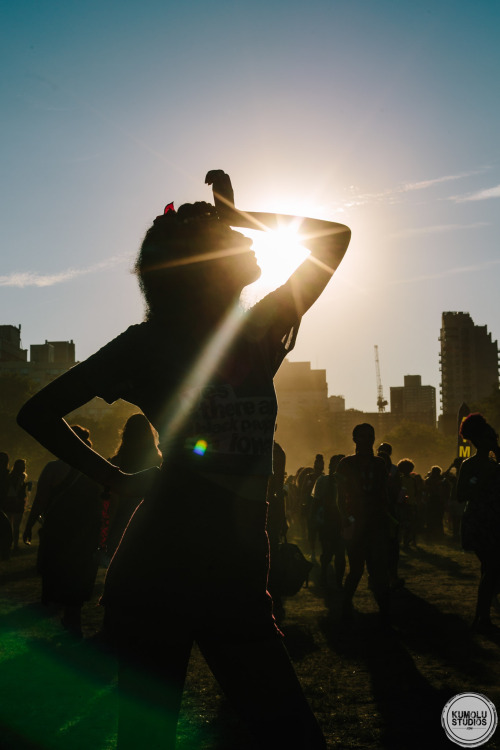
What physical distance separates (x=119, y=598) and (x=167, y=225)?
3.62 feet

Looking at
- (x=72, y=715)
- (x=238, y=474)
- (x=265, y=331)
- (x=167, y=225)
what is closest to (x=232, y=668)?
(x=238, y=474)

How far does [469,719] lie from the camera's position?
5812 millimetres

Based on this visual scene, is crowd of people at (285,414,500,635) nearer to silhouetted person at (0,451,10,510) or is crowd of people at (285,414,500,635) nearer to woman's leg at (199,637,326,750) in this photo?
woman's leg at (199,637,326,750)

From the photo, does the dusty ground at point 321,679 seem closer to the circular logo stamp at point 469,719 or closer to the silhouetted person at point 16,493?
the circular logo stamp at point 469,719

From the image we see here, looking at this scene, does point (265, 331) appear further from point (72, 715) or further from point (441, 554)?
point (441, 554)

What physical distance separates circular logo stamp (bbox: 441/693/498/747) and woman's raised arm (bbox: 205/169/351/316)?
12.0 ft

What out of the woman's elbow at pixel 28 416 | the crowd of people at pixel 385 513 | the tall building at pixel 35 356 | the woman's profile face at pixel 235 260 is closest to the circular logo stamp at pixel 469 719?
the crowd of people at pixel 385 513

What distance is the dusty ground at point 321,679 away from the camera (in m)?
5.58

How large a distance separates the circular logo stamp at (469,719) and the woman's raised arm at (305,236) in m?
3.66

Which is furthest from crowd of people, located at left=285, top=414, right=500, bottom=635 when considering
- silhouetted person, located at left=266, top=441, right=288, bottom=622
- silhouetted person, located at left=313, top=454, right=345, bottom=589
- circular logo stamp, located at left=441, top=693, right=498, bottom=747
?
circular logo stamp, located at left=441, top=693, right=498, bottom=747

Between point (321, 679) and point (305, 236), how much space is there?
5025 millimetres

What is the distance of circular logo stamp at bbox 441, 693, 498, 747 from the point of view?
550 cm

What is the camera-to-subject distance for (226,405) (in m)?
2.47

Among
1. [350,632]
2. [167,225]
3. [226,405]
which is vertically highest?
[167,225]
